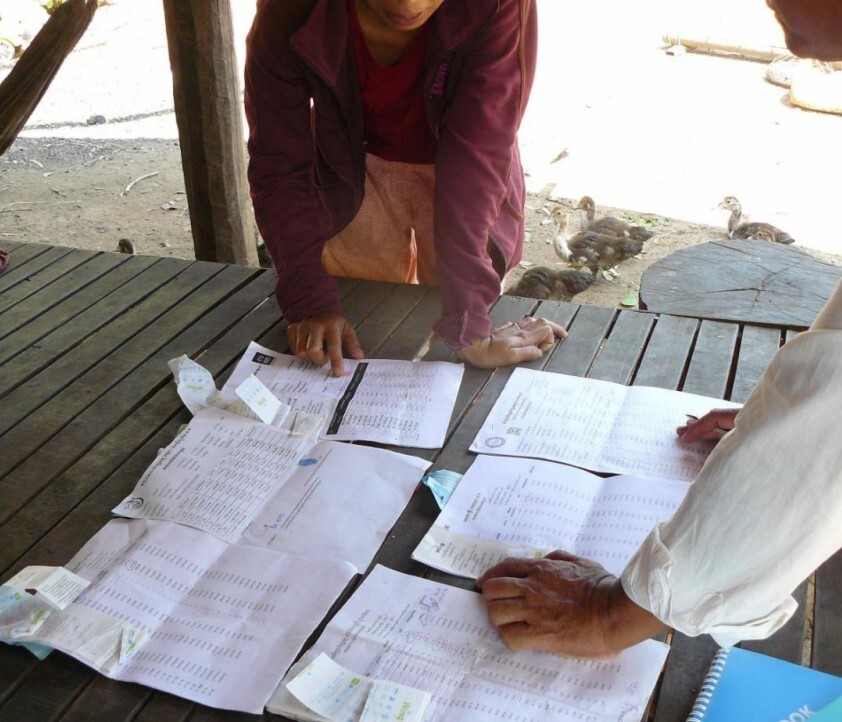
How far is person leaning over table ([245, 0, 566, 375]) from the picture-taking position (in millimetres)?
1614

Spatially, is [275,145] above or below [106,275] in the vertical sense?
above

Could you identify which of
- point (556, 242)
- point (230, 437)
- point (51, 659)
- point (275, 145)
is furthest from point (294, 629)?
point (556, 242)

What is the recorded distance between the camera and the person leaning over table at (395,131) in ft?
5.30

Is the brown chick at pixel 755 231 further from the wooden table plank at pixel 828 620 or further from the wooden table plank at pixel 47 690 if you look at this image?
the wooden table plank at pixel 47 690

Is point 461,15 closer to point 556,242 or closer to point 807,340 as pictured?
point 807,340

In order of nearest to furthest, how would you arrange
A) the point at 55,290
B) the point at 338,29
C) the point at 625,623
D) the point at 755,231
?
the point at 625,623
the point at 338,29
the point at 55,290
the point at 755,231

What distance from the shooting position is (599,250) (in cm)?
400

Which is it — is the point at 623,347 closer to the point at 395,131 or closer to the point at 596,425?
the point at 596,425

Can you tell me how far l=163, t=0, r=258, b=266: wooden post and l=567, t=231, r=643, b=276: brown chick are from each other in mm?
1628

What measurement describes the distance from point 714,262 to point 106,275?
1.68 m

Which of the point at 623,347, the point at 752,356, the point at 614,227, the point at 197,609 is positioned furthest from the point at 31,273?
the point at 614,227

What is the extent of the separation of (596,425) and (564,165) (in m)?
4.16

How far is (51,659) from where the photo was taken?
1058 mm

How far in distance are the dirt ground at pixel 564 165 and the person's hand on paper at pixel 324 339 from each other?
91.7 inches
